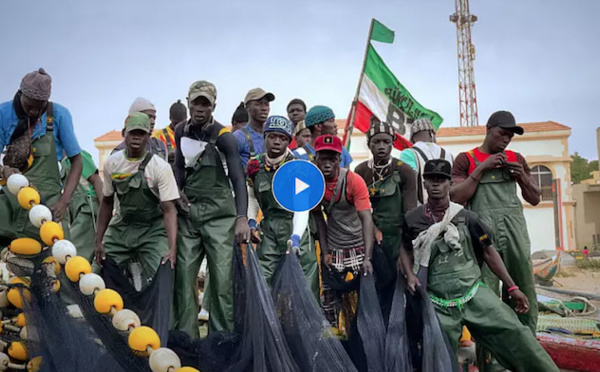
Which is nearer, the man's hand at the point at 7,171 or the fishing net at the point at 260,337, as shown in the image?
the fishing net at the point at 260,337

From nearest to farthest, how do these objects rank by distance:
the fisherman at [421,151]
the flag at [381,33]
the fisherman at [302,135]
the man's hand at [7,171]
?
the man's hand at [7,171] < the fisherman at [421,151] < the fisherman at [302,135] < the flag at [381,33]

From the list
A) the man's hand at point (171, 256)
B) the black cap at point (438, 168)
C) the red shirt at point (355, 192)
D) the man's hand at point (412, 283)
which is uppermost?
the black cap at point (438, 168)

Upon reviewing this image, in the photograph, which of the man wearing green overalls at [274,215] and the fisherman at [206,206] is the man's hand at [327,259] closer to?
the man wearing green overalls at [274,215]

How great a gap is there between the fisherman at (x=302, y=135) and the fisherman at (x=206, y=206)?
1228mm

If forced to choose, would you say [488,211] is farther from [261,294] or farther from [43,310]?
[43,310]

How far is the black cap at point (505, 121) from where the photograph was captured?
18.2 ft

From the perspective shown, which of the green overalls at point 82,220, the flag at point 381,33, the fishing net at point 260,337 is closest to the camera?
the fishing net at point 260,337

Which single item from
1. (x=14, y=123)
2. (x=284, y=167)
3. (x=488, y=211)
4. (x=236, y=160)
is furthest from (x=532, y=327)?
(x=14, y=123)

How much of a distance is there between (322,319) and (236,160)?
5.18 feet

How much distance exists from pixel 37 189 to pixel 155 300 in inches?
57.3

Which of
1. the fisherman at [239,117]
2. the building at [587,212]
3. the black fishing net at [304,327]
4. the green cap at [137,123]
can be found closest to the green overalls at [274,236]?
the black fishing net at [304,327]

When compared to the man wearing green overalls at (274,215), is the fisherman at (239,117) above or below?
Result: above

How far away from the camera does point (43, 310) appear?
4.49 m

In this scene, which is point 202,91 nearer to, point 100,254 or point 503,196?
point 100,254
